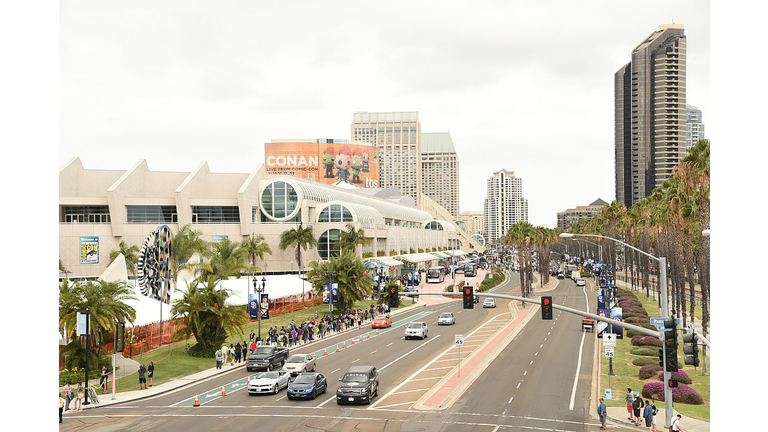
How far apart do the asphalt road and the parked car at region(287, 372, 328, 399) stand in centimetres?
43

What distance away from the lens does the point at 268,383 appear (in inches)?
1375

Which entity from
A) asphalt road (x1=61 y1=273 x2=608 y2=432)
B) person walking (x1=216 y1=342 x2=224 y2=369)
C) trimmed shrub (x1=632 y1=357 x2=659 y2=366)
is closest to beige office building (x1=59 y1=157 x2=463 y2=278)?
asphalt road (x1=61 y1=273 x2=608 y2=432)

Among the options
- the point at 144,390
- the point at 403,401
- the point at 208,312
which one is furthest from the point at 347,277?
the point at 403,401

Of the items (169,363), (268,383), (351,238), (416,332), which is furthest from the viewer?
(351,238)

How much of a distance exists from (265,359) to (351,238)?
181 ft

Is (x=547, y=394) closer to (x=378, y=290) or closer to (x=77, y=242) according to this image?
(x=378, y=290)

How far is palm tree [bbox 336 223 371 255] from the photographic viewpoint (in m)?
96.3

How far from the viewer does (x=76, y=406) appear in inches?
1272

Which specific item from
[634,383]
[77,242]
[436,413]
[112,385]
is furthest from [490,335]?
[77,242]

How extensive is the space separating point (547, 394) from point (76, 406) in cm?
2450

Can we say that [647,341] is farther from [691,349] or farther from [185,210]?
[185,210]

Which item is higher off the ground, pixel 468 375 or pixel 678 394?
pixel 678 394

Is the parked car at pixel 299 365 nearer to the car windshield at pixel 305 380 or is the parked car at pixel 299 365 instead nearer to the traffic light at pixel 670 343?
the car windshield at pixel 305 380
